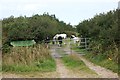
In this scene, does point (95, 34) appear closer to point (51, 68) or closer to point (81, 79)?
point (51, 68)

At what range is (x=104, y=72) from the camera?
620 inches

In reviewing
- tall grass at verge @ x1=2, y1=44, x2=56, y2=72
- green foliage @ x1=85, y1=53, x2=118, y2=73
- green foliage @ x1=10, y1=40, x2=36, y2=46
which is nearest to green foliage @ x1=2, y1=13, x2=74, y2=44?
green foliage @ x1=10, y1=40, x2=36, y2=46

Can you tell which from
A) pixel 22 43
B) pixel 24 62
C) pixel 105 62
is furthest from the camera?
pixel 22 43

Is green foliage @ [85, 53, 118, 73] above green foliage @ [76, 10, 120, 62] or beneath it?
beneath

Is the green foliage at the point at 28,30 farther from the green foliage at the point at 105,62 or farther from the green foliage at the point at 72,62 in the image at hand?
the green foliage at the point at 105,62

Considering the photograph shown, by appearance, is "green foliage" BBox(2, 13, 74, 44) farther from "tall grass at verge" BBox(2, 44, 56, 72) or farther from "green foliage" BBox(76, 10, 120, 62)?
"tall grass at verge" BBox(2, 44, 56, 72)

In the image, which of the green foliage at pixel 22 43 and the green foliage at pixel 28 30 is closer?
the green foliage at pixel 22 43

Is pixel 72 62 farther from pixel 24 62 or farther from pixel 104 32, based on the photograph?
pixel 24 62

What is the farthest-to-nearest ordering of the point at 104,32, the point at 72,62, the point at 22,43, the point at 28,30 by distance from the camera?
the point at 28,30 < the point at 22,43 < the point at 104,32 < the point at 72,62


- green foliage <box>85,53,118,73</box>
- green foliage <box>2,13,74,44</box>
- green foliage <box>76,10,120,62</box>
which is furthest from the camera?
green foliage <box>2,13,74,44</box>

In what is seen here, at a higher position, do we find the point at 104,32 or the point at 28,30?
the point at 28,30

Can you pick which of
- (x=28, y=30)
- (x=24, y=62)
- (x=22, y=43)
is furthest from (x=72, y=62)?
(x=28, y=30)

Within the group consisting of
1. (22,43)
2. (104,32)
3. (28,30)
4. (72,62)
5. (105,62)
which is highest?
(28,30)

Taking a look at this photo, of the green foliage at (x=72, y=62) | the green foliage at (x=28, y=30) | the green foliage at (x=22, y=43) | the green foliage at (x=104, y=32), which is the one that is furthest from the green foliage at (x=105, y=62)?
the green foliage at (x=28, y=30)
